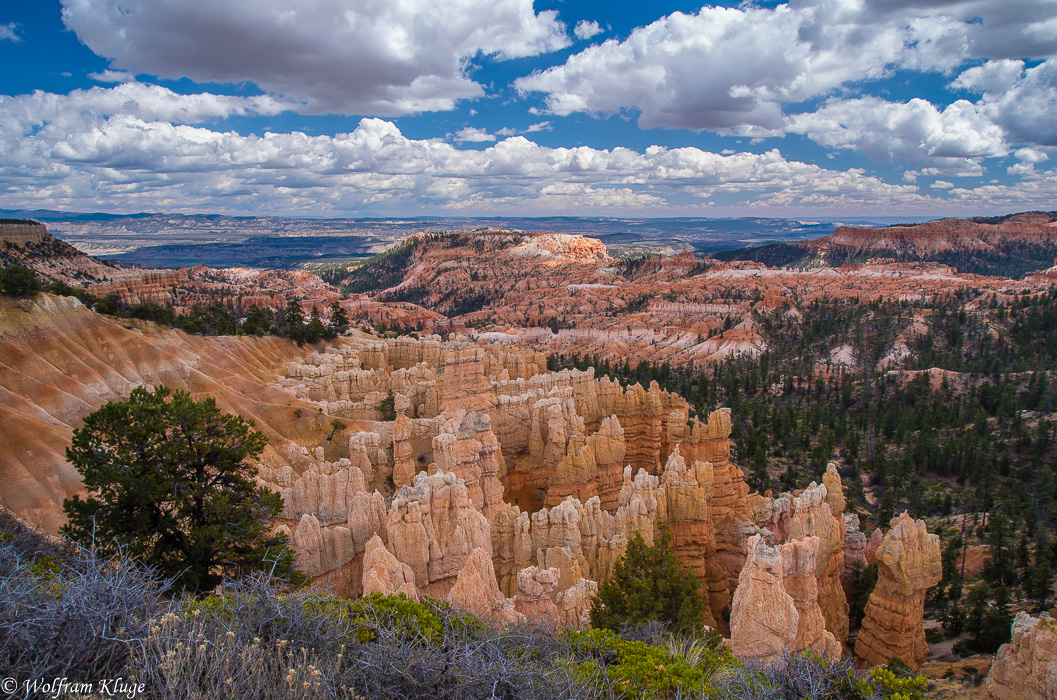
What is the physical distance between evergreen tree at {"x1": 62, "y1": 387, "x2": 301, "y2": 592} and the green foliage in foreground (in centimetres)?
247

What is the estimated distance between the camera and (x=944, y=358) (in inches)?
3086

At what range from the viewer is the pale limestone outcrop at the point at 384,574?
1509 centimetres

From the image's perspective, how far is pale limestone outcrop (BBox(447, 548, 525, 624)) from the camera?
14734 millimetres

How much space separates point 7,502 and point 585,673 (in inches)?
963

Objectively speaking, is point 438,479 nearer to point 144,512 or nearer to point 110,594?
point 144,512

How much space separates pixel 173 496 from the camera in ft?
48.1

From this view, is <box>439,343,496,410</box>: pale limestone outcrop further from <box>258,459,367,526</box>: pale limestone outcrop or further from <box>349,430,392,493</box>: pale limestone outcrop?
<box>258,459,367,526</box>: pale limestone outcrop

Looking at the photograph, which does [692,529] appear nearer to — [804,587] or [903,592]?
[804,587]

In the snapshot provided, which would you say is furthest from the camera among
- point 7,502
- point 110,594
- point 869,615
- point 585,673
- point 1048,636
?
point 7,502

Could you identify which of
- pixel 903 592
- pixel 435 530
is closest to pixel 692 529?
pixel 903 592

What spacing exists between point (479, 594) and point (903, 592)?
14570 millimetres

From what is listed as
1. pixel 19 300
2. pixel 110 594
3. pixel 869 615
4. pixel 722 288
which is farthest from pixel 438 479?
pixel 722 288

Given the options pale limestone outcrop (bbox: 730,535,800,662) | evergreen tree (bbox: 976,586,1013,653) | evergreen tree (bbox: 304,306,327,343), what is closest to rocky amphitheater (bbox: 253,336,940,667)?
pale limestone outcrop (bbox: 730,535,800,662)

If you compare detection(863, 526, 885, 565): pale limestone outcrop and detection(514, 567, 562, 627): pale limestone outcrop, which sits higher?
detection(514, 567, 562, 627): pale limestone outcrop
